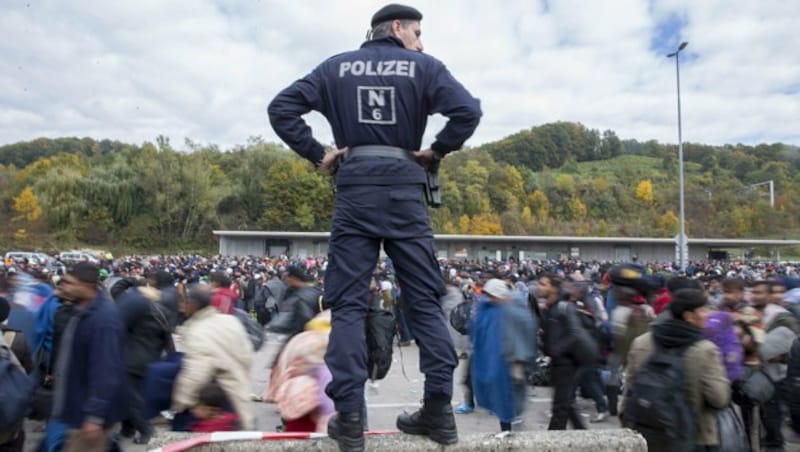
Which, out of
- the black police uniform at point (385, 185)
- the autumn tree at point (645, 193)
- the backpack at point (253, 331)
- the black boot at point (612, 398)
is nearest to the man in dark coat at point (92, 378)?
the black police uniform at point (385, 185)

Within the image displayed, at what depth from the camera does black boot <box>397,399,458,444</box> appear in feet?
8.79

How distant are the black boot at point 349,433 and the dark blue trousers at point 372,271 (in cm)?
14

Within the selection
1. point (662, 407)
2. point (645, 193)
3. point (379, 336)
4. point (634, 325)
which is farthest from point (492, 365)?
point (645, 193)

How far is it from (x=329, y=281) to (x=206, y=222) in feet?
222

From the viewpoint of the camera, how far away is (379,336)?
3545 mm

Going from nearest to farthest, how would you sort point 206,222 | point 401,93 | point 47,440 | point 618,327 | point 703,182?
point 401,93
point 47,440
point 618,327
point 206,222
point 703,182

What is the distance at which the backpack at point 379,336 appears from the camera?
3529 mm

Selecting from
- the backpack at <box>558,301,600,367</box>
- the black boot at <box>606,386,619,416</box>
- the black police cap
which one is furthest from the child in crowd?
the black boot at <box>606,386,619,416</box>

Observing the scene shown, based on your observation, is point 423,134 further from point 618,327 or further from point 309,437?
point 618,327

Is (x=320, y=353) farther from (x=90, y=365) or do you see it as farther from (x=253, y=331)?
(x=253, y=331)

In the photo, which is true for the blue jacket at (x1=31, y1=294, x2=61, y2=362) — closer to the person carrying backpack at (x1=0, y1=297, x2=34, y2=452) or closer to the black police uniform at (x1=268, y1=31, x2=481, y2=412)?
the person carrying backpack at (x1=0, y1=297, x2=34, y2=452)

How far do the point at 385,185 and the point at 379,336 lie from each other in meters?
1.15

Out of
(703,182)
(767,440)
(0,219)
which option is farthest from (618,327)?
(703,182)

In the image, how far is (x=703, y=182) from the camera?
108 m
